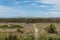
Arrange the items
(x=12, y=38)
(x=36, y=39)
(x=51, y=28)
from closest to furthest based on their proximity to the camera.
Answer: (x=12, y=38) < (x=36, y=39) < (x=51, y=28)

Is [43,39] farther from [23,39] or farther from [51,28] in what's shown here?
[51,28]

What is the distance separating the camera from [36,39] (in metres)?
29.2

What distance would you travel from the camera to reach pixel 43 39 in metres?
28.2

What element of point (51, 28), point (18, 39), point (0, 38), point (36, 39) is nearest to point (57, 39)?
point (36, 39)

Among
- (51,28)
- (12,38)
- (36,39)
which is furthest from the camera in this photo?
(51,28)

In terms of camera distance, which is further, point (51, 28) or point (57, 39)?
point (51, 28)

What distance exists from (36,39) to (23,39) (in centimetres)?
190

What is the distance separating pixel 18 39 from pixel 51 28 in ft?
49.3

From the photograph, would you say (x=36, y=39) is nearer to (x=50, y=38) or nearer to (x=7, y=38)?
(x=50, y=38)

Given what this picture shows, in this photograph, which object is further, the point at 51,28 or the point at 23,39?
the point at 51,28

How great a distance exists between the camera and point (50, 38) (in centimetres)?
2844

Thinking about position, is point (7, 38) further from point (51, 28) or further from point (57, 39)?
point (51, 28)

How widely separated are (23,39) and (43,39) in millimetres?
2502

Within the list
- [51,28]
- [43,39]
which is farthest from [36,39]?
[51,28]
